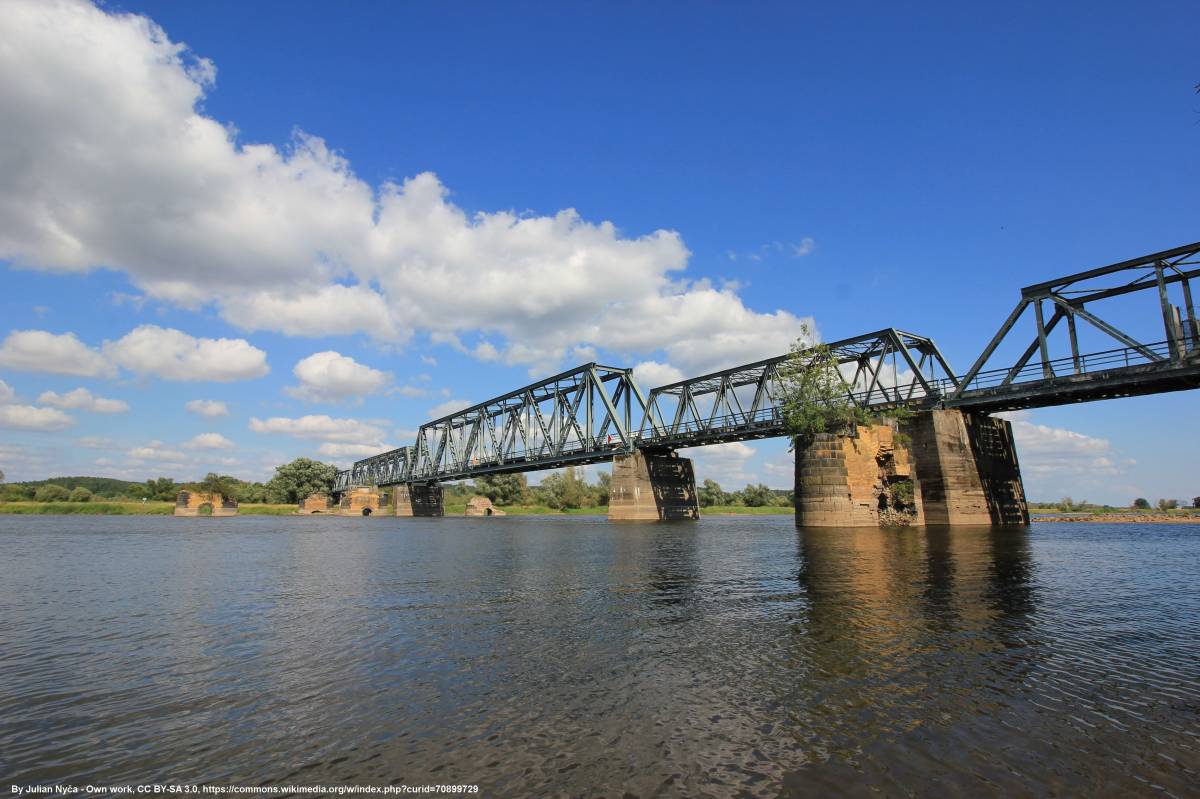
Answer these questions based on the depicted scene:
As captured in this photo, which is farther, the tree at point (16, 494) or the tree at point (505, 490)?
the tree at point (505, 490)

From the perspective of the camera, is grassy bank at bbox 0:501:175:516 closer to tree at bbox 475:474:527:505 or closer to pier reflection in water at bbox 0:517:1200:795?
tree at bbox 475:474:527:505

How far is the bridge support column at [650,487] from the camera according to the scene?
7206cm

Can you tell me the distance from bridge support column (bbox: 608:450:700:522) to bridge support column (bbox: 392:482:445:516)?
71.9m

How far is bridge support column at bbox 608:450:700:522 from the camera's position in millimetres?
72062

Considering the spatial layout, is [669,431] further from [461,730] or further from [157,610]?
[461,730]

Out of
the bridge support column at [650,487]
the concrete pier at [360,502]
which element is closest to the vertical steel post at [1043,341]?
the bridge support column at [650,487]

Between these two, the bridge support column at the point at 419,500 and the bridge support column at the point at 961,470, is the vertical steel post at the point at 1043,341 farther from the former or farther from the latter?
the bridge support column at the point at 419,500

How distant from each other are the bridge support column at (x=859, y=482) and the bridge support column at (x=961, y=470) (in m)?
1.26

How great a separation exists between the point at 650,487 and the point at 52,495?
12049 centimetres

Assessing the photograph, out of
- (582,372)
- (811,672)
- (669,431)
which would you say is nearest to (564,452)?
(582,372)

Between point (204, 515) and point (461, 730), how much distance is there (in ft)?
458

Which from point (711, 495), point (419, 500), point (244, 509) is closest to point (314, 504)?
point (244, 509)

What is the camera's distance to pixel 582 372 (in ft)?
285

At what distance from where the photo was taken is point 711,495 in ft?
456
